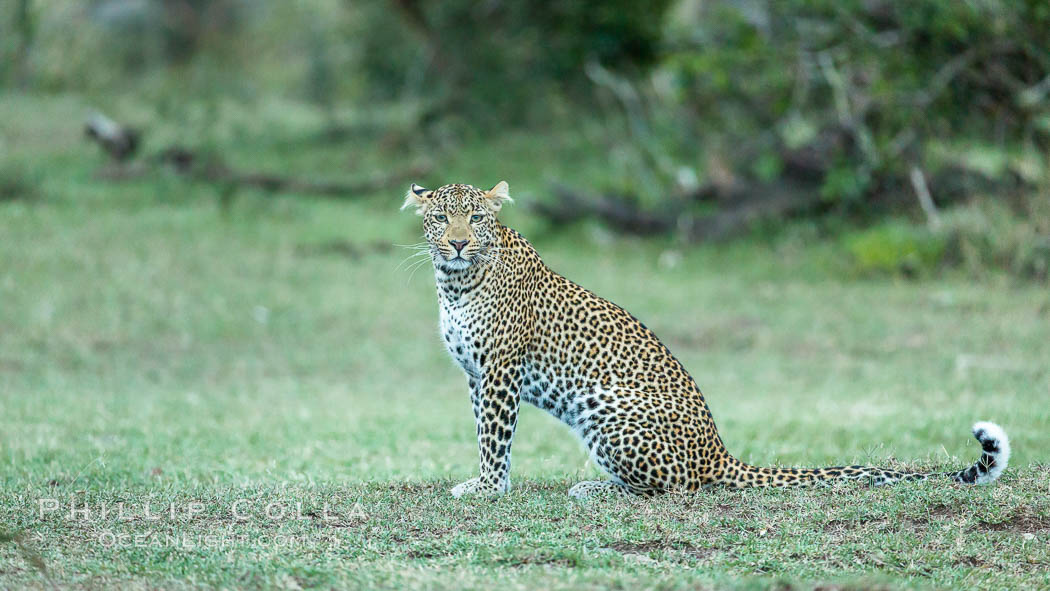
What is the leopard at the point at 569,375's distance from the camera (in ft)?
23.8

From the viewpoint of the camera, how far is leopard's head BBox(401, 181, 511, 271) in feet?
24.5

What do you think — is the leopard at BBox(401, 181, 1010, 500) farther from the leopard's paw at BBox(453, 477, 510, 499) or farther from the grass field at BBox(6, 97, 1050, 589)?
the grass field at BBox(6, 97, 1050, 589)

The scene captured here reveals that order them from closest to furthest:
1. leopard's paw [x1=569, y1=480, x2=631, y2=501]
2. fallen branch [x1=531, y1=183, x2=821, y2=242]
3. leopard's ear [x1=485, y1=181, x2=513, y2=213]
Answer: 1. leopard's paw [x1=569, y1=480, x2=631, y2=501]
2. leopard's ear [x1=485, y1=181, x2=513, y2=213]
3. fallen branch [x1=531, y1=183, x2=821, y2=242]

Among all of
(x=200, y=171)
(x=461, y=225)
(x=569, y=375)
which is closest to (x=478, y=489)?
(x=569, y=375)

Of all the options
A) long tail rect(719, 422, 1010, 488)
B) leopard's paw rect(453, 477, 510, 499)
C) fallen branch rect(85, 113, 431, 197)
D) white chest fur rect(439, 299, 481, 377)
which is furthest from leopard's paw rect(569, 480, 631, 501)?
fallen branch rect(85, 113, 431, 197)

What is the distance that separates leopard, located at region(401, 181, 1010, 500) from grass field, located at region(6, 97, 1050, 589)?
0.23 m

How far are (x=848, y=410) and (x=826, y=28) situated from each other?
30.2 ft

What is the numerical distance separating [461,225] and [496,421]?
1197 millimetres

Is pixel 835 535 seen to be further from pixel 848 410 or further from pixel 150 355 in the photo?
pixel 150 355

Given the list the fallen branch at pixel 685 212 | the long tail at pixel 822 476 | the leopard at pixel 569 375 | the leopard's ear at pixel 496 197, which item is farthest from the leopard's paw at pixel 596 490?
the fallen branch at pixel 685 212

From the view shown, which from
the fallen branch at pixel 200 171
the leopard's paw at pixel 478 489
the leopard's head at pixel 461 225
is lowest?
the leopard's paw at pixel 478 489

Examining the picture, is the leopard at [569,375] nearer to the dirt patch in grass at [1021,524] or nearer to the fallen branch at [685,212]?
the dirt patch in grass at [1021,524]

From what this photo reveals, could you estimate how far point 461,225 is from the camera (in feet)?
24.6

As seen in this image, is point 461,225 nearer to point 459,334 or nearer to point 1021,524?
point 459,334
